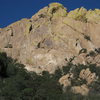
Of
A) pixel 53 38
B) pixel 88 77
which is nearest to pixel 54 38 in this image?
pixel 53 38

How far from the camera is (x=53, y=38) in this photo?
327 feet

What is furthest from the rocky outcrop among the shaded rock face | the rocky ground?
the shaded rock face

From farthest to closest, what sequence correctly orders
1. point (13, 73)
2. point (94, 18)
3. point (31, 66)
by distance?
point (94, 18) < point (31, 66) < point (13, 73)

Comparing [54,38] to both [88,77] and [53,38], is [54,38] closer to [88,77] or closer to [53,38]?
[53,38]

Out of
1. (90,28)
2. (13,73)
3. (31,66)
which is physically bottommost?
(13,73)

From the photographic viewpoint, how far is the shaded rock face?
301ft

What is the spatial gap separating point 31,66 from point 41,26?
21.2 m

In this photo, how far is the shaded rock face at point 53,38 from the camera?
91750mm

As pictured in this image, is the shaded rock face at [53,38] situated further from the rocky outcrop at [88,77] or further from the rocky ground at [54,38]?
the rocky outcrop at [88,77]

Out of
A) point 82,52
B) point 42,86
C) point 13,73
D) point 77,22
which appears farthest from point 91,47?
point 42,86

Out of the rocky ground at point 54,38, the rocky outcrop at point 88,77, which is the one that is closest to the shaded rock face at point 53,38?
the rocky ground at point 54,38

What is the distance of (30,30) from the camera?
10812cm

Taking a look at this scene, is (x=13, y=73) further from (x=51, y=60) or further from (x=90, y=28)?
(x=90, y=28)

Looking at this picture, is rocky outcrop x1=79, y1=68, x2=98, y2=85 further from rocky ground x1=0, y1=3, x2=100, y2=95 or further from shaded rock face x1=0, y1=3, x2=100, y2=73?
shaded rock face x1=0, y1=3, x2=100, y2=73
